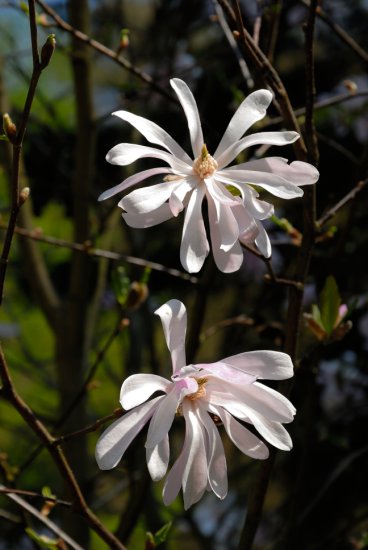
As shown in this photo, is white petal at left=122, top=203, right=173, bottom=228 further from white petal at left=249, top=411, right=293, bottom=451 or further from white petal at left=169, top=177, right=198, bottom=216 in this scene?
white petal at left=249, top=411, right=293, bottom=451

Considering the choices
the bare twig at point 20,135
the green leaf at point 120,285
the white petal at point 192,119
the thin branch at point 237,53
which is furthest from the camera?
the thin branch at point 237,53

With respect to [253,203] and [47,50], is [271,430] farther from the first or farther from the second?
[47,50]

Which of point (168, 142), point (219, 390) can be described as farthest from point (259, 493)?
point (168, 142)

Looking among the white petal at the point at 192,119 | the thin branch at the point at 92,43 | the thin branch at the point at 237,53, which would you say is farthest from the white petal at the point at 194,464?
the thin branch at the point at 237,53

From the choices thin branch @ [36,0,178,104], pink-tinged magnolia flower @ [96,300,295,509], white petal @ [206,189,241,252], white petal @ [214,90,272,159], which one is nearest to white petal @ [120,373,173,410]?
pink-tinged magnolia flower @ [96,300,295,509]

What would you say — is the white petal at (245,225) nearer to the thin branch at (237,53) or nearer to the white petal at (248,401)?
the white petal at (248,401)

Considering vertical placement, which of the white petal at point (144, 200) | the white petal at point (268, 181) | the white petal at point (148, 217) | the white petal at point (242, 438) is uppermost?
the white petal at point (268, 181)

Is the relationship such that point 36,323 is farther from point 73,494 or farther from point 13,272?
point 73,494
